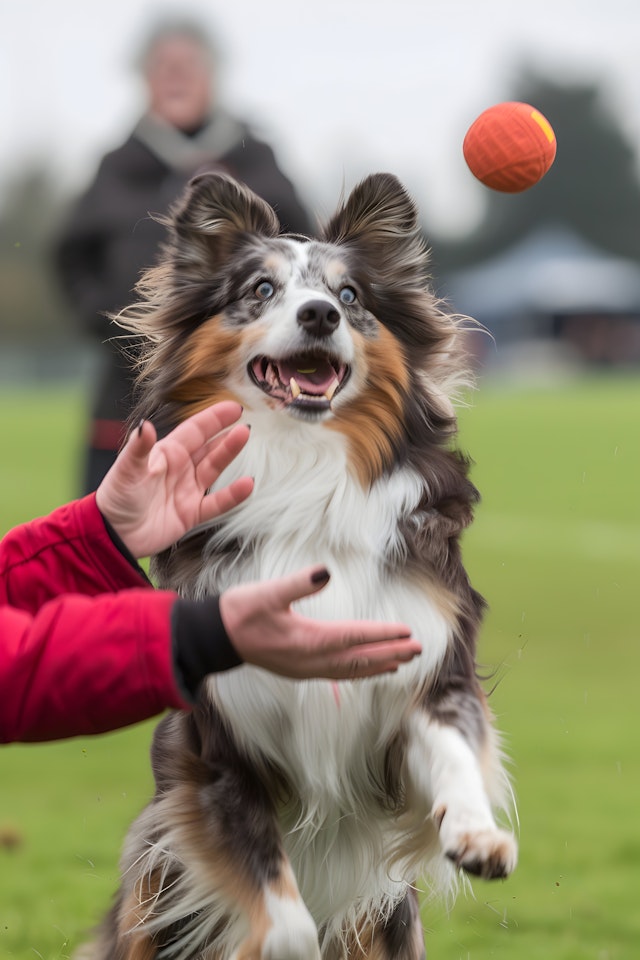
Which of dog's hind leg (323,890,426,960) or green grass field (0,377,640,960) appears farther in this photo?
green grass field (0,377,640,960)

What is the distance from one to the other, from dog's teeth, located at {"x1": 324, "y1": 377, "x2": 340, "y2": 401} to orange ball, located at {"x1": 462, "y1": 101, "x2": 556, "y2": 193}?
23.8 inches

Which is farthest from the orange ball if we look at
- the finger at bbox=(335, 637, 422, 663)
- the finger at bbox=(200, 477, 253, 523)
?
the finger at bbox=(335, 637, 422, 663)

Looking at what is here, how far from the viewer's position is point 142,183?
15.9 feet

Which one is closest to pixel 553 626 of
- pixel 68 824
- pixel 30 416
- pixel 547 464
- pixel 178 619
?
pixel 68 824

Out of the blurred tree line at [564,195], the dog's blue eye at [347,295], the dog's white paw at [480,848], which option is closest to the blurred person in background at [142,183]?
the dog's blue eye at [347,295]

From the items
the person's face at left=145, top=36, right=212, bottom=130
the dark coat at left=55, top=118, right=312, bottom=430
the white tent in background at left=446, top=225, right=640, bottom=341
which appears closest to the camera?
the dark coat at left=55, top=118, right=312, bottom=430

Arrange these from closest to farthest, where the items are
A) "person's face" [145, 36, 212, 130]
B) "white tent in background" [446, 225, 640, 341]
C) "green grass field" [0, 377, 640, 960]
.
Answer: "green grass field" [0, 377, 640, 960] < "person's face" [145, 36, 212, 130] < "white tent in background" [446, 225, 640, 341]

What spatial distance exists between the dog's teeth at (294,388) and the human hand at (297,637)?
1.19 metres

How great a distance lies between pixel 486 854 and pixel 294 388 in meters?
1.16

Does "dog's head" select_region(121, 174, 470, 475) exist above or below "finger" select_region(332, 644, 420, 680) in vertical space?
above

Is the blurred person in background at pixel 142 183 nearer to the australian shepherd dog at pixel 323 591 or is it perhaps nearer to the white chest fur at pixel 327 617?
the australian shepherd dog at pixel 323 591

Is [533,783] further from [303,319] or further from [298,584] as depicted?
[298,584]

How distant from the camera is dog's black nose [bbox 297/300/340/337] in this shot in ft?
10.3

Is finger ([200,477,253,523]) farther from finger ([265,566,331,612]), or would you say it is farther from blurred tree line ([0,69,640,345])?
blurred tree line ([0,69,640,345])
